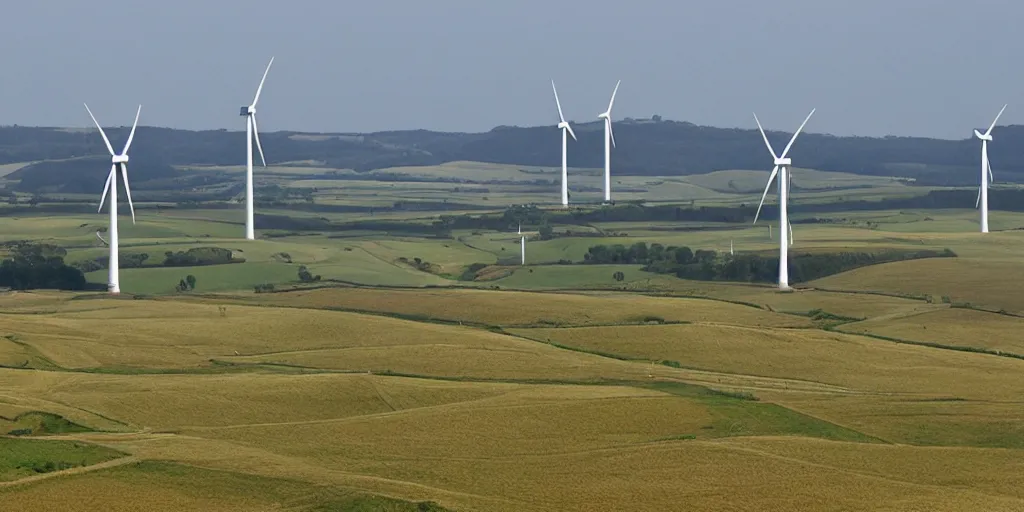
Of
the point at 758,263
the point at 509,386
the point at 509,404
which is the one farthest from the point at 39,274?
the point at 509,404

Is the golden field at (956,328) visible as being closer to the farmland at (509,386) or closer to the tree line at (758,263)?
the farmland at (509,386)

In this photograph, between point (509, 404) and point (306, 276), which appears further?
point (306, 276)

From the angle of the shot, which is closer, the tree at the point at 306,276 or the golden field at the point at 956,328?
the golden field at the point at 956,328

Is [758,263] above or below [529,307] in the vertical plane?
above

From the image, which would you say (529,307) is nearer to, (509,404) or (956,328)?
(956,328)

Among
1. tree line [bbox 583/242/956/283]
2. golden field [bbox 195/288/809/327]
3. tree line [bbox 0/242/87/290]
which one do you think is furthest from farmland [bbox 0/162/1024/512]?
tree line [bbox 0/242/87/290]

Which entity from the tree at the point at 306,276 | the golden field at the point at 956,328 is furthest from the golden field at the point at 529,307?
the tree at the point at 306,276

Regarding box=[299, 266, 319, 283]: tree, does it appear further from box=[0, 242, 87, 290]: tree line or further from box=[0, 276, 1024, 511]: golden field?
box=[0, 276, 1024, 511]: golden field

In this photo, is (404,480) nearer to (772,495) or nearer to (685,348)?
(772,495)
